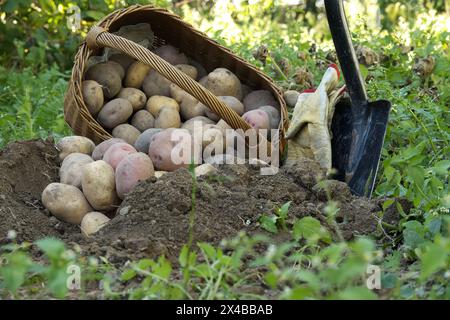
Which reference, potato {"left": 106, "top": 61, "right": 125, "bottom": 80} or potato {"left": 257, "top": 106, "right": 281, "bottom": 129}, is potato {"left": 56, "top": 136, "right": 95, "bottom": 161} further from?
potato {"left": 257, "top": 106, "right": 281, "bottom": 129}

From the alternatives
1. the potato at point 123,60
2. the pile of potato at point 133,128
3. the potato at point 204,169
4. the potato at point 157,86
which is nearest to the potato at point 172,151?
the pile of potato at point 133,128

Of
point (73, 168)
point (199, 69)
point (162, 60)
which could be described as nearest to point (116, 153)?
point (73, 168)

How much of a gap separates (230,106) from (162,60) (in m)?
0.42

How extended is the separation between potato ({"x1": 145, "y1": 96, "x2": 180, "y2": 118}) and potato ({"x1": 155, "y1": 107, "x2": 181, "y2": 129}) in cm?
5

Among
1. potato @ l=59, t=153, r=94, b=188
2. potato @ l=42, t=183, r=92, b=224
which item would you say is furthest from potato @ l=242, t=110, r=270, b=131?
potato @ l=42, t=183, r=92, b=224

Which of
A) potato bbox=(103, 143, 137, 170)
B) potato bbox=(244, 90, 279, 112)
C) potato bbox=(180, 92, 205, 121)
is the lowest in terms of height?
potato bbox=(103, 143, 137, 170)

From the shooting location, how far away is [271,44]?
4855mm

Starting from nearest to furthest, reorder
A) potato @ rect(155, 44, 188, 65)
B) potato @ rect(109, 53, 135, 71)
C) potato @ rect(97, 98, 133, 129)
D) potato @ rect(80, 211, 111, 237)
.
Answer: potato @ rect(80, 211, 111, 237), potato @ rect(97, 98, 133, 129), potato @ rect(109, 53, 135, 71), potato @ rect(155, 44, 188, 65)

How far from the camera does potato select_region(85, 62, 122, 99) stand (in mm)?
3490

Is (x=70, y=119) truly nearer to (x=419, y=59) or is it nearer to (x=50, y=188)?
(x=50, y=188)

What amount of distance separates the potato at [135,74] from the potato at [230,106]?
34cm

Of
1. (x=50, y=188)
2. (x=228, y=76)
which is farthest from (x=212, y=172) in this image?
(x=228, y=76)

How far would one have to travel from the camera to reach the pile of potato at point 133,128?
274 centimetres
